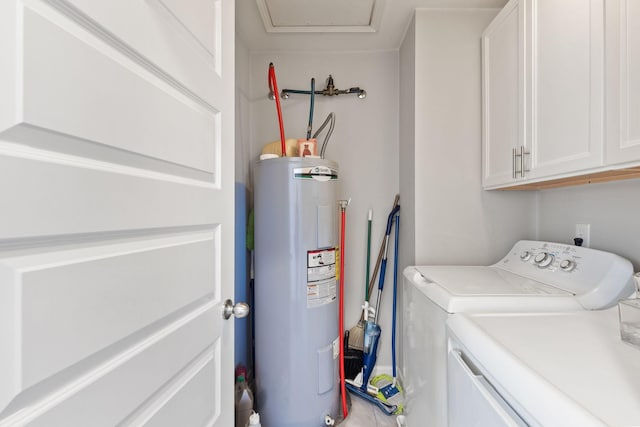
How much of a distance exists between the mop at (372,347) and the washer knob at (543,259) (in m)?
0.88

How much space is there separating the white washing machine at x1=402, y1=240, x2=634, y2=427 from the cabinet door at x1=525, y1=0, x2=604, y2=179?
370 millimetres

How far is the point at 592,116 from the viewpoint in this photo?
0.98m

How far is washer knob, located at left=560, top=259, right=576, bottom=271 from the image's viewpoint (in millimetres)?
1157

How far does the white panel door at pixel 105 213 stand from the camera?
0.35m

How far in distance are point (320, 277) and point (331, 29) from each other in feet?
5.14

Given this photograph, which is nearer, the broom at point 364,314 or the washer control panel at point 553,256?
the washer control panel at point 553,256

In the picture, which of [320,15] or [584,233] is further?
[320,15]

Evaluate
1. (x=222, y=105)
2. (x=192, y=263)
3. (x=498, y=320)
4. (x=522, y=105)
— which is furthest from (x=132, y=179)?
(x=522, y=105)

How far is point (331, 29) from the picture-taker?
6.32 ft

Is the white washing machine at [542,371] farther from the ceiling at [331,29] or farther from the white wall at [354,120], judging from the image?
the ceiling at [331,29]

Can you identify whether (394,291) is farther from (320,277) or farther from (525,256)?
(525,256)

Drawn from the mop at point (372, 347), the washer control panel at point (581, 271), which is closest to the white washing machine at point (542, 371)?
the washer control panel at point (581, 271)

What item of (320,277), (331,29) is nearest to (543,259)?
(320,277)

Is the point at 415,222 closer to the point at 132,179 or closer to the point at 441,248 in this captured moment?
the point at 441,248
